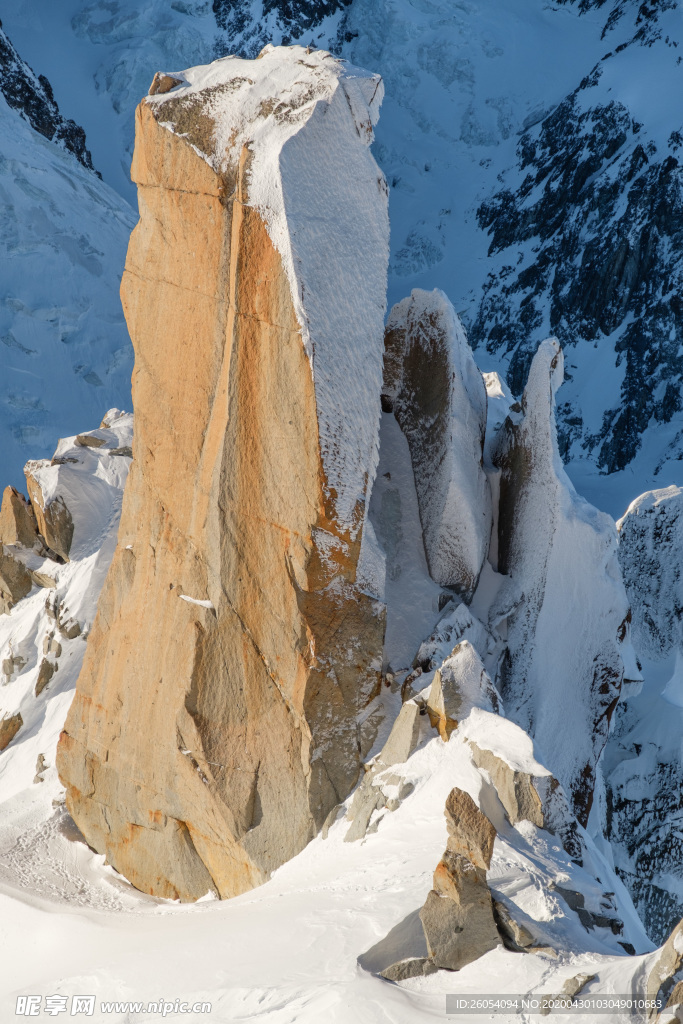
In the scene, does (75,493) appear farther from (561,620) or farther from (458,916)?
(458,916)

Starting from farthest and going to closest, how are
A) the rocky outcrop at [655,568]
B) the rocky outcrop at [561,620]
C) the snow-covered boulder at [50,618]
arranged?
1. the rocky outcrop at [655,568]
2. the snow-covered boulder at [50,618]
3. the rocky outcrop at [561,620]

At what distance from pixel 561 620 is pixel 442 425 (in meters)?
2.39

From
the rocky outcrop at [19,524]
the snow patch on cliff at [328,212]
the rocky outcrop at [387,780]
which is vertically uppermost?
the snow patch on cliff at [328,212]

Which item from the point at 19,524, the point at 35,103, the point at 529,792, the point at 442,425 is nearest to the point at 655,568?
the point at 442,425

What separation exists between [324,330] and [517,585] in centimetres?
373

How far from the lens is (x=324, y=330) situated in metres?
8.09

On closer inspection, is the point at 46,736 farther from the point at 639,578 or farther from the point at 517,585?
the point at 639,578

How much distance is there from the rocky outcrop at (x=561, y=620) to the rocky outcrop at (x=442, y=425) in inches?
23.0

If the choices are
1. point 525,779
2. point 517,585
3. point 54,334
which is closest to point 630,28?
point 54,334

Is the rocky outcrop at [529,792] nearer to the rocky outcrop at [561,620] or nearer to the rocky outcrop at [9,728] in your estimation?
the rocky outcrop at [561,620]

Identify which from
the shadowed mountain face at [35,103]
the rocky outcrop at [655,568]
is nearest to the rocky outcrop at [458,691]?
the rocky outcrop at [655,568]

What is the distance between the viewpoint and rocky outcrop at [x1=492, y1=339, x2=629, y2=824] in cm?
973

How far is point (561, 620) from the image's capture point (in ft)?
32.7

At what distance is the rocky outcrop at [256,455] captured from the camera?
26.8 feet
